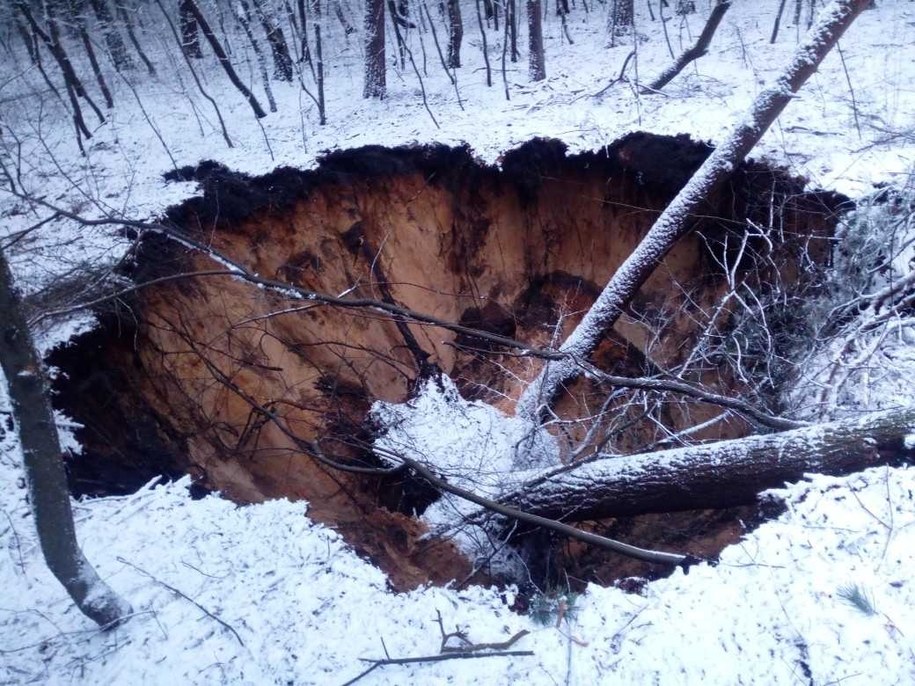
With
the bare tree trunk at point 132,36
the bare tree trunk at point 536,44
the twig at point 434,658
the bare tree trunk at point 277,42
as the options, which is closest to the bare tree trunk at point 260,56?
the bare tree trunk at point 277,42

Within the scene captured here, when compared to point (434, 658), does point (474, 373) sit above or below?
below

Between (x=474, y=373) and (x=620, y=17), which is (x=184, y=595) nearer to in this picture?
(x=474, y=373)

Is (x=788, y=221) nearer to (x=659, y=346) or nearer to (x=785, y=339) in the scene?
(x=785, y=339)

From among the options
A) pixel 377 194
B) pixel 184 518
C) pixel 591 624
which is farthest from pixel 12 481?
pixel 377 194

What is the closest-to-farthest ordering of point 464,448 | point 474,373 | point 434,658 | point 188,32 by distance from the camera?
point 434,658
point 464,448
point 474,373
point 188,32

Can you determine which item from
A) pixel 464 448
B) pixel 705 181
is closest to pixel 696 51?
pixel 705 181

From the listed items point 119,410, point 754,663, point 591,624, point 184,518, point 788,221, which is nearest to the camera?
point 754,663

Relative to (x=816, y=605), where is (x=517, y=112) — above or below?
above
